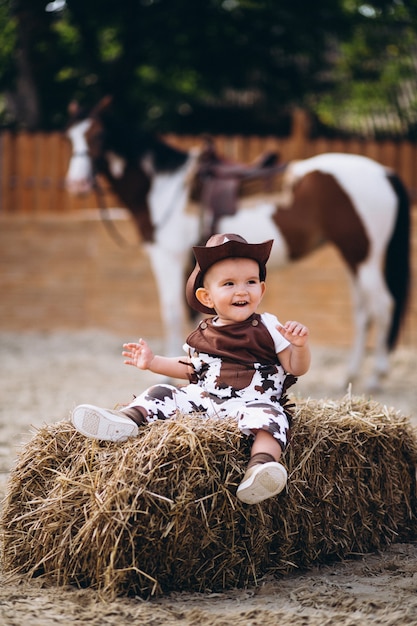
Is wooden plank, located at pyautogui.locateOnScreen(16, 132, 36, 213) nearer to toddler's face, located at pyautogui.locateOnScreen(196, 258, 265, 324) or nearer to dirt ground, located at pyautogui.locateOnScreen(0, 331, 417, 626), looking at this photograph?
dirt ground, located at pyautogui.locateOnScreen(0, 331, 417, 626)

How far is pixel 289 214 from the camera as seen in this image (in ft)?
21.8

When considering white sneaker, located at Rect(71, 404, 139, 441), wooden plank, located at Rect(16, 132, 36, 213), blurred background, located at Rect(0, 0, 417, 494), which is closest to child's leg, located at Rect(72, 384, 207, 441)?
white sneaker, located at Rect(71, 404, 139, 441)

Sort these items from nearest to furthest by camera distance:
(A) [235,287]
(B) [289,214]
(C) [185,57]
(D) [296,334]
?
(D) [296,334] → (A) [235,287] → (B) [289,214] → (C) [185,57]

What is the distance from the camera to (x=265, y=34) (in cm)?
1297

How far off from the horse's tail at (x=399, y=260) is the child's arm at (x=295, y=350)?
3965 mm

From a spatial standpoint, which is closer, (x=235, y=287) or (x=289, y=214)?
(x=235, y=287)

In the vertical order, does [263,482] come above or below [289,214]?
below

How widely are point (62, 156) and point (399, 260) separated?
477 centimetres

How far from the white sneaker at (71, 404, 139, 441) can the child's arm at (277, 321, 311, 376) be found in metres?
0.51

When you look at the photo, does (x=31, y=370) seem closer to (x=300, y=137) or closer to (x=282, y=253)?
(x=282, y=253)

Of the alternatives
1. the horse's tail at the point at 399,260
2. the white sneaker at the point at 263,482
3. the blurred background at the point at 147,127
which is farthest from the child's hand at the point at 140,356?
the horse's tail at the point at 399,260

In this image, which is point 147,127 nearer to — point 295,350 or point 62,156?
point 62,156

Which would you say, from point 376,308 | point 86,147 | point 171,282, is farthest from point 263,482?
point 86,147

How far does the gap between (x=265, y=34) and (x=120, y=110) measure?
2387mm
